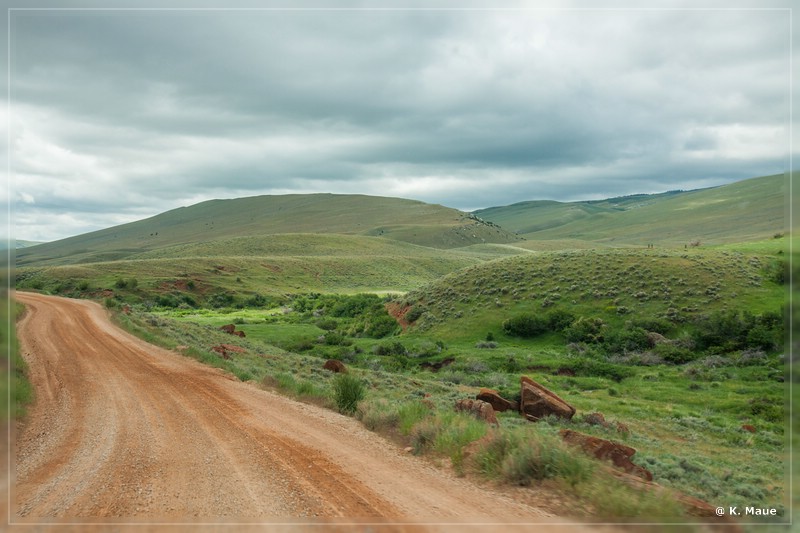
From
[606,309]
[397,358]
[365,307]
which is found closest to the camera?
[397,358]

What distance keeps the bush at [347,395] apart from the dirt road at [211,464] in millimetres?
476

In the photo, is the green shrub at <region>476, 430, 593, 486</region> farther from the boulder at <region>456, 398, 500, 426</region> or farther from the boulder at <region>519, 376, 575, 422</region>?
the boulder at <region>519, 376, 575, 422</region>

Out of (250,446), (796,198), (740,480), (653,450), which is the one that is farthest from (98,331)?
(796,198)

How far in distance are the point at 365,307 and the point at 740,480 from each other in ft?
169

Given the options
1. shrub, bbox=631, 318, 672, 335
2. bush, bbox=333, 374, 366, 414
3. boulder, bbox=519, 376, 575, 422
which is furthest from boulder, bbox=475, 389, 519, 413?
shrub, bbox=631, 318, 672, 335

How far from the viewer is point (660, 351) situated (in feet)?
113

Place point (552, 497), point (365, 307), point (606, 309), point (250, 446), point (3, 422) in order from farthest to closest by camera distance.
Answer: point (365, 307) < point (606, 309) < point (250, 446) < point (552, 497) < point (3, 422)

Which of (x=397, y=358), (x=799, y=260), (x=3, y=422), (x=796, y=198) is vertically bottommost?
(x=397, y=358)

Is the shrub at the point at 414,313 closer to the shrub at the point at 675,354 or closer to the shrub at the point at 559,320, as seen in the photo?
the shrub at the point at 559,320

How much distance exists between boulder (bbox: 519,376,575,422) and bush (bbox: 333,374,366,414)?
23.0ft

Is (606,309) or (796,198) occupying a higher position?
(796,198)

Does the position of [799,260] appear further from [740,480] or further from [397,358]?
[397,358]

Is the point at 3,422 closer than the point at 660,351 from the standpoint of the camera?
Yes

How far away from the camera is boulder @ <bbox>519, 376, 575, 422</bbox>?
18656 mm
